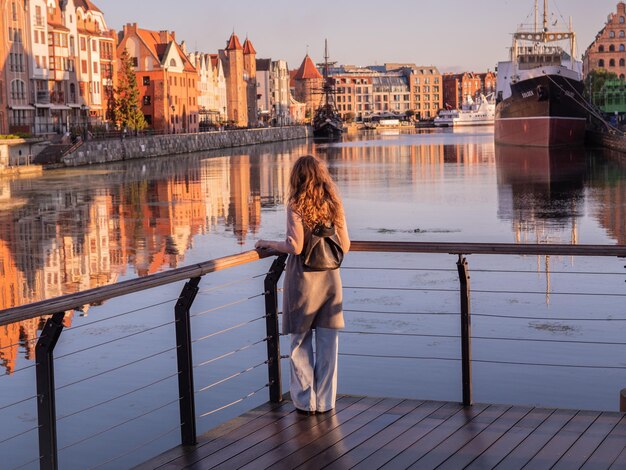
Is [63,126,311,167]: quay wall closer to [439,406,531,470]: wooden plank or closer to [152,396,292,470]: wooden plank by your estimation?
[152,396,292,470]: wooden plank

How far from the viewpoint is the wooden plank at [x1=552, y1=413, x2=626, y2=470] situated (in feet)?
21.8

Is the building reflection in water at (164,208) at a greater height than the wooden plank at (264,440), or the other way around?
the wooden plank at (264,440)

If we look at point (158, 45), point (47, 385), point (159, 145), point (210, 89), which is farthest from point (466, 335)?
point (210, 89)

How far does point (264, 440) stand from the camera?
288 inches

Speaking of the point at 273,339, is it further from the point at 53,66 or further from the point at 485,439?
the point at 53,66

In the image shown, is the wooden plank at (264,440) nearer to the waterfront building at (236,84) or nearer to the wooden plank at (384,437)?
the wooden plank at (384,437)

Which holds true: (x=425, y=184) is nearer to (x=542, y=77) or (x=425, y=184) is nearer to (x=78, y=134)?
(x=542, y=77)

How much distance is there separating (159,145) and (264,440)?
93.3 m

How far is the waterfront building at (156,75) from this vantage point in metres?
123

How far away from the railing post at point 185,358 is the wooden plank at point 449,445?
1.52 meters

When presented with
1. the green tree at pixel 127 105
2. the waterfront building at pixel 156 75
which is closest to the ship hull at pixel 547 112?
the green tree at pixel 127 105

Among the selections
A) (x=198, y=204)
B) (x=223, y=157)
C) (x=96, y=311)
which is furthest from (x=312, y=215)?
(x=223, y=157)

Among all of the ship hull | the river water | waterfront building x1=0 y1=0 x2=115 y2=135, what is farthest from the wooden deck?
waterfront building x1=0 y1=0 x2=115 y2=135

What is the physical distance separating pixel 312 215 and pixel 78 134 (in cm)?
8261
